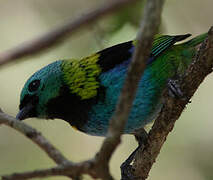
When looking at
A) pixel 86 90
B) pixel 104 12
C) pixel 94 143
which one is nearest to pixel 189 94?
pixel 86 90

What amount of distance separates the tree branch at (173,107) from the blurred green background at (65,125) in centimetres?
239

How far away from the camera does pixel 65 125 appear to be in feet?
23.7

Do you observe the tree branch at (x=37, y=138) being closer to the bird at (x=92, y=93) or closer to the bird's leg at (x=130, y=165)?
the bird at (x=92, y=93)

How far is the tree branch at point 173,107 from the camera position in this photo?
3.50 meters

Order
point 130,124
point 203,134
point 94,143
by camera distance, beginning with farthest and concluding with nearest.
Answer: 1. point 94,143
2. point 203,134
3. point 130,124

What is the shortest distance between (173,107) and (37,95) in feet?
3.88

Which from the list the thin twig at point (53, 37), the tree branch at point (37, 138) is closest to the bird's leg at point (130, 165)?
the tree branch at point (37, 138)

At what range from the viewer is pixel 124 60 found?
14.6 feet

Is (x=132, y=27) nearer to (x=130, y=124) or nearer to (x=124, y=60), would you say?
(x=124, y=60)

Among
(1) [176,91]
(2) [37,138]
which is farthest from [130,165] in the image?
(2) [37,138]

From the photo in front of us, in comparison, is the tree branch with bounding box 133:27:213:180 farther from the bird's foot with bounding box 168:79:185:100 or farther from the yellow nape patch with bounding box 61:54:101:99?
the yellow nape patch with bounding box 61:54:101:99

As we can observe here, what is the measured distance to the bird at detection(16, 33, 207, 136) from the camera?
4.17 metres

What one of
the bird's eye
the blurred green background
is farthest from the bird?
the blurred green background

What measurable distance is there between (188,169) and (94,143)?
4.35ft
